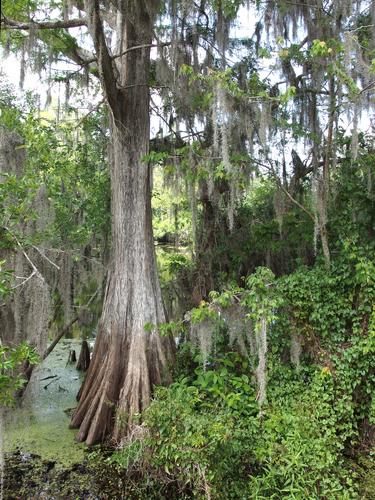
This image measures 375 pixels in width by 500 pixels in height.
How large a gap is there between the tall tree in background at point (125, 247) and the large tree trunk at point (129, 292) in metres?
0.01

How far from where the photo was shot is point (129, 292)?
19.9ft

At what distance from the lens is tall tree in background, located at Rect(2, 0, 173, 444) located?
5391mm

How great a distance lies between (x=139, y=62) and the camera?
263 inches

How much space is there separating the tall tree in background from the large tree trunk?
13 mm

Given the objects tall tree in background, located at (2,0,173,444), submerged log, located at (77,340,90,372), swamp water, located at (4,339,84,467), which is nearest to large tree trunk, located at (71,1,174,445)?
tall tree in background, located at (2,0,173,444)

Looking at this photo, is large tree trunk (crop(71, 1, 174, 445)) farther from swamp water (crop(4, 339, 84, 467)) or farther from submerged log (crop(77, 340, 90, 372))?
submerged log (crop(77, 340, 90, 372))

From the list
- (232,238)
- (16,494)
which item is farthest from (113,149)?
(16,494)

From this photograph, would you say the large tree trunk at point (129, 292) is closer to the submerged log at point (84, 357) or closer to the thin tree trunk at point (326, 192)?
the thin tree trunk at point (326, 192)

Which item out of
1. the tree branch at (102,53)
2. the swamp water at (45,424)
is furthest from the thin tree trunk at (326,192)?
the swamp water at (45,424)

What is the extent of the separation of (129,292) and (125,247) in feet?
2.22

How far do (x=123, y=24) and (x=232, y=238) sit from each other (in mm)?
3854

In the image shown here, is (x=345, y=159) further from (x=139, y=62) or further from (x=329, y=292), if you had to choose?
(x=139, y=62)

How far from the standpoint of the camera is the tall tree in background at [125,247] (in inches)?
212

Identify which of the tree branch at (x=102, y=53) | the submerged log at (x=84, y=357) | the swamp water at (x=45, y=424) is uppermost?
the tree branch at (x=102, y=53)
